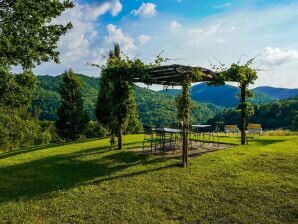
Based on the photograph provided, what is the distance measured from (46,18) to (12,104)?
193 inches

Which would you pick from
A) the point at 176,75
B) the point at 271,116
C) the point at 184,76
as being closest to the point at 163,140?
the point at 176,75

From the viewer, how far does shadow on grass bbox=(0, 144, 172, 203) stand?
9.21 metres

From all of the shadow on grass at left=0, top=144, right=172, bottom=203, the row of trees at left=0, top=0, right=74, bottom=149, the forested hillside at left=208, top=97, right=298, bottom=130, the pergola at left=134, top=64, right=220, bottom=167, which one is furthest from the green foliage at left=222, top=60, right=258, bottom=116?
the forested hillside at left=208, top=97, right=298, bottom=130

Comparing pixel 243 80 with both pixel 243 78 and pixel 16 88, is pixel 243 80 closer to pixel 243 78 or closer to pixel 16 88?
pixel 243 78

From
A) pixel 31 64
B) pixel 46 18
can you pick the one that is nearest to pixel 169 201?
pixel 31 64

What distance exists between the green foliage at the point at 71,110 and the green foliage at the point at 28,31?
16.9 m

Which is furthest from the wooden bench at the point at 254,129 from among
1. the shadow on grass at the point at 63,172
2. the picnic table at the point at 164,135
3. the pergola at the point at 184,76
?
the shadow on grass at the point at 63,172

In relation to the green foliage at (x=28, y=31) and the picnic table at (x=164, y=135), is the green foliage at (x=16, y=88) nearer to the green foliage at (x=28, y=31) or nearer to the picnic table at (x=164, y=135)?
the green foliage at (x=28, y=31)

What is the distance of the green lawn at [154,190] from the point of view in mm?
6887

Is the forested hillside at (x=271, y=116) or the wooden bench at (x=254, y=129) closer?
the wooden bench at (x=254, y=129)

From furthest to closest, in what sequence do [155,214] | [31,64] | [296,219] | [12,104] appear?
[12,104] → [31,64] → [155,214] → [296,219]

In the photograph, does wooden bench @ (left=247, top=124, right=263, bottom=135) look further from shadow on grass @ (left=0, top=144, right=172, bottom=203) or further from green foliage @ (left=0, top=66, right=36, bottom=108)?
green foliage @ (left=0, top=66, right=36, bottom=108)

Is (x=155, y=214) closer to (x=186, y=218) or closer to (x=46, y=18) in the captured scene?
(x=186, y=218)

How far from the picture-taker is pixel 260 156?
12203mm
